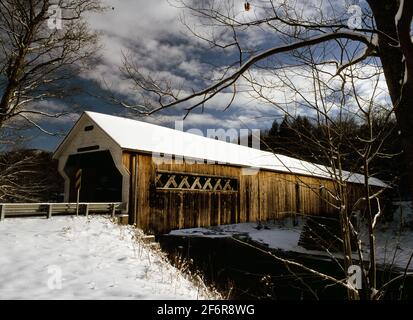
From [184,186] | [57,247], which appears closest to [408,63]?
[57,247]

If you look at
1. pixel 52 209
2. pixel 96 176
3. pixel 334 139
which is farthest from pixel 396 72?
pixel 96 176

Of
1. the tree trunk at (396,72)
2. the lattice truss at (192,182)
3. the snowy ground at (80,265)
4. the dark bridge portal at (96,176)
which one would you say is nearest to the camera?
the tree trunk at (396,72)

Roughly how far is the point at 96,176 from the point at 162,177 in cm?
486

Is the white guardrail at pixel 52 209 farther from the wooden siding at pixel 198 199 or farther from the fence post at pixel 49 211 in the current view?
the wooden siding at pixel 198 199

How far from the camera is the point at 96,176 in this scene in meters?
16.0

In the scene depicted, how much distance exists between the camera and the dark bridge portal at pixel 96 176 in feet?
48.9

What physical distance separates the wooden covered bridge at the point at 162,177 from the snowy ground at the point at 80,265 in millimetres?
2121

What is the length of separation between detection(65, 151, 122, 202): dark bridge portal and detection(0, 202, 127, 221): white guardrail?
3345 mm

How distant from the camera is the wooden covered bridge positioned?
11.7 metres

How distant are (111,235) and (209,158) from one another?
237 inches

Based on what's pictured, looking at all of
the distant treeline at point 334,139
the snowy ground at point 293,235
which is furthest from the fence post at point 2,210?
the snowy ground at point 293,235
